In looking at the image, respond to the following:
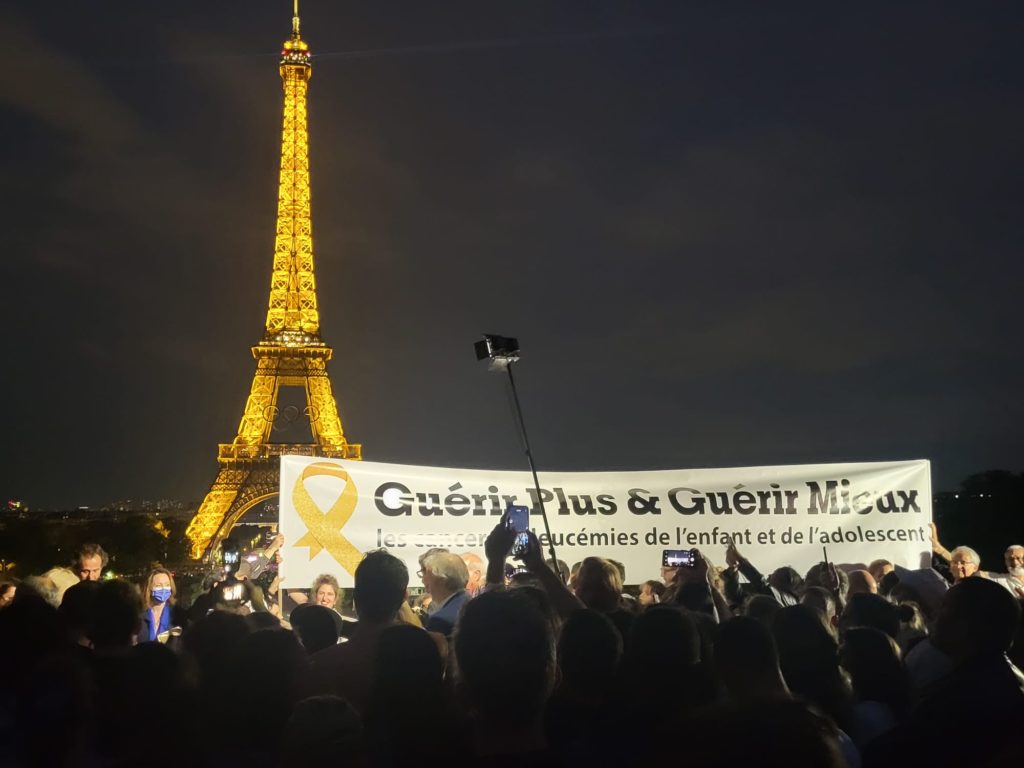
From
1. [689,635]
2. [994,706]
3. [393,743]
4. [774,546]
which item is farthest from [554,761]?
[774,546]

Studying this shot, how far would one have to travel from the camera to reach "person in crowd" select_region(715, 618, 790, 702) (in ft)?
13.5

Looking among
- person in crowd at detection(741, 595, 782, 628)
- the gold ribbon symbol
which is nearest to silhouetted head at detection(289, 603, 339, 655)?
person in crowd at detection(741, 595, 782, 628)

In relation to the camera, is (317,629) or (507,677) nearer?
(507,677)

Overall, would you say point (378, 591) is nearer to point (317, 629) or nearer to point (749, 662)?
point (317, 629)

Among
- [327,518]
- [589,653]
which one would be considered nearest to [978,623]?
[589,653]

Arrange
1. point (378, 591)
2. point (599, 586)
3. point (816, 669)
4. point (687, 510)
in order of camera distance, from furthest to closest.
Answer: point (687, 510), point (599, 586), point (378, 591), point (816, 669)

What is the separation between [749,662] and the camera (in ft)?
13.5

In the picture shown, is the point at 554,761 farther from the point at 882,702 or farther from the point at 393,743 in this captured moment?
the point at 882,702

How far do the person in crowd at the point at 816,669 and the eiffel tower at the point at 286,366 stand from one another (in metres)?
62.1

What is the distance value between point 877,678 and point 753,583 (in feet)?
13.3

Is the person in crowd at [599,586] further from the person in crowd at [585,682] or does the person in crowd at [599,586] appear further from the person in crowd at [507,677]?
the person in crowd at [507,677]

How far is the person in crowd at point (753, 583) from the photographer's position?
362 inches

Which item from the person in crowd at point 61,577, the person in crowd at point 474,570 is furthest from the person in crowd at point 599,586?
the person in crowd at point 61,577

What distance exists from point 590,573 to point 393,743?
316 cm
